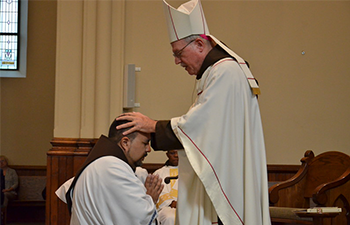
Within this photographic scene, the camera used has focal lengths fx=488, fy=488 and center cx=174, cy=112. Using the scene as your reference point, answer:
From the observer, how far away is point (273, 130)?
6.62m

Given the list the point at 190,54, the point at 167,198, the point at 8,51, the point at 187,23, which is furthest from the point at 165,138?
the point at 8,51

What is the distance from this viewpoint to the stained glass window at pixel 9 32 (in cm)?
1045

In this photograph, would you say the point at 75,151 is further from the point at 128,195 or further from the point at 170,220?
the point at 128,195

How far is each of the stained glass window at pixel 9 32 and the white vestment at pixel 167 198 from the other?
6047 mm

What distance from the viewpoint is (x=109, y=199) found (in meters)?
2.88

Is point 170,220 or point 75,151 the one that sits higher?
point 75,151

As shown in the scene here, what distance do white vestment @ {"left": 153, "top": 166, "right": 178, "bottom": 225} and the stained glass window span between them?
19.8 feet

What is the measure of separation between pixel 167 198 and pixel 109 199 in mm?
2546

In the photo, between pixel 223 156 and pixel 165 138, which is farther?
pixel 165 138

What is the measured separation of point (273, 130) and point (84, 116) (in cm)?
253

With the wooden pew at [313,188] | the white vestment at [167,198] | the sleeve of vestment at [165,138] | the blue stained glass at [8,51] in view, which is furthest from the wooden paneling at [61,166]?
the blue stained glass at [8,51]

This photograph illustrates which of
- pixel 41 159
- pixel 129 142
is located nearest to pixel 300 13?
pixel 129 142

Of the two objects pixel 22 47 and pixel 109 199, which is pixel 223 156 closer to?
pixel 109 199

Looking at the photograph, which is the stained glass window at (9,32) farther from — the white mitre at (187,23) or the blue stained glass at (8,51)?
the white mitre at (187,23)
